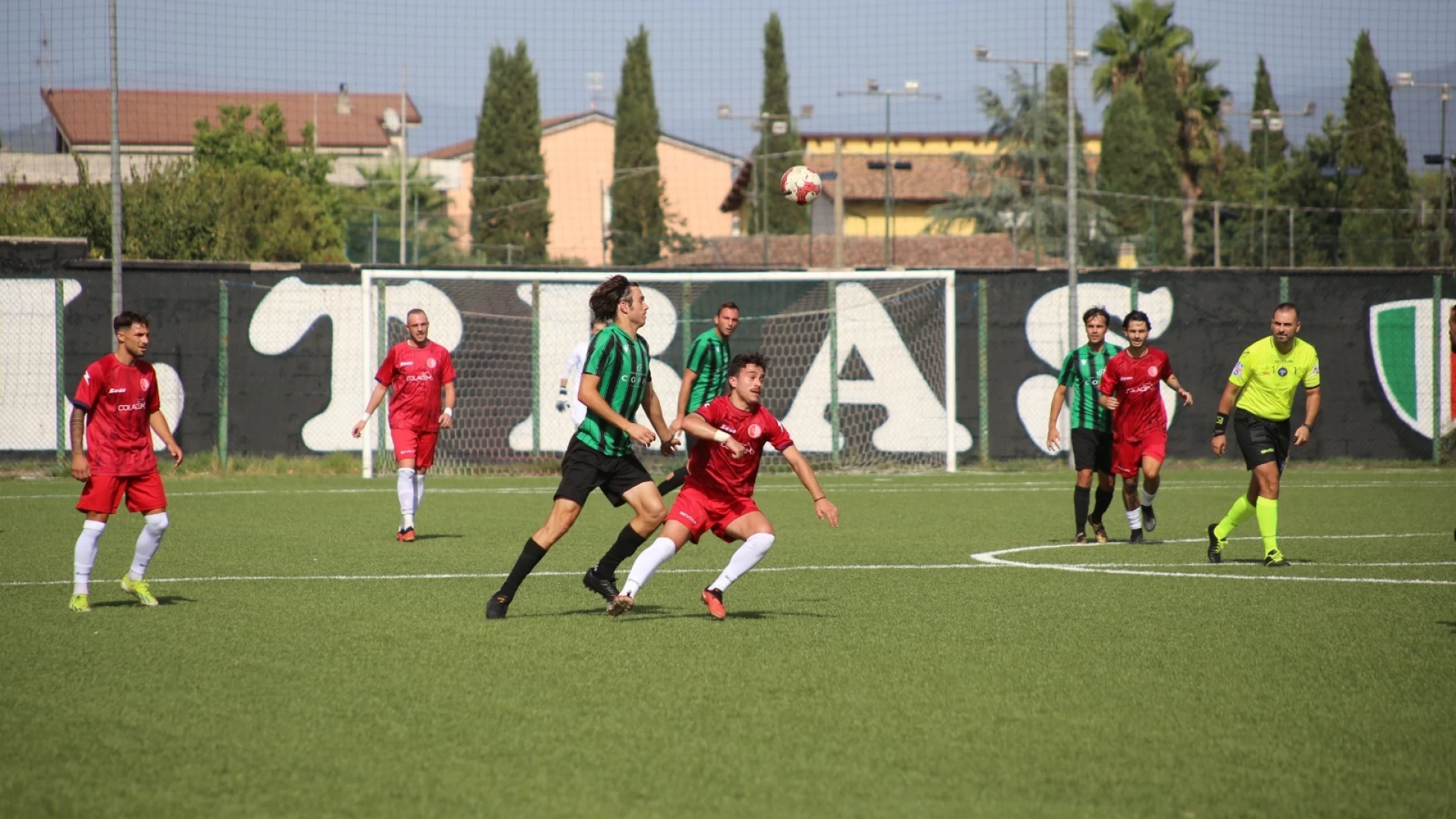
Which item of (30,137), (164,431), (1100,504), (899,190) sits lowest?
(1100,504)

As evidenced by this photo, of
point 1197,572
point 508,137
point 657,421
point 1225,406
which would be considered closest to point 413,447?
point 657,421

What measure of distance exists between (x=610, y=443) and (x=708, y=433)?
27.2 inches

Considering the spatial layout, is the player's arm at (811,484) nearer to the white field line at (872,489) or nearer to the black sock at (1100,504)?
the black sock at (1100,504)

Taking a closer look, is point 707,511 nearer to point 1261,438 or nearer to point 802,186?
point 1261,438

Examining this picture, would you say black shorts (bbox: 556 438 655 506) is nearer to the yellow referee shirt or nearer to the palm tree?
the yellow referee shirt

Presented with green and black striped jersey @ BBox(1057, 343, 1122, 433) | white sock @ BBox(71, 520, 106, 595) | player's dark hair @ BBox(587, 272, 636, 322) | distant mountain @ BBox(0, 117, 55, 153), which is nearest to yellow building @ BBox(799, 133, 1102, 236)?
distant mountain @ BBox(0, 117, 55, 153)

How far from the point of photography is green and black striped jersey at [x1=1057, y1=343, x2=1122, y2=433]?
Result: 13.3m

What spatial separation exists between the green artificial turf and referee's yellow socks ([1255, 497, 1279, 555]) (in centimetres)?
20

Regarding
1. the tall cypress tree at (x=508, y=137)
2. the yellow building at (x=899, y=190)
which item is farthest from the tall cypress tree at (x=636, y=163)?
the yellow building at (x=899, y=190)

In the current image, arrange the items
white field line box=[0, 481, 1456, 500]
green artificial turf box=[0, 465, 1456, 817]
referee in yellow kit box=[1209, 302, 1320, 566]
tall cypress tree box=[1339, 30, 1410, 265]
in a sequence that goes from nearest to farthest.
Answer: green artificial turf box=[0, 465, 1456, 817], referee in yellow kit box=[1209, 302, 1320, 566], white field line box=[0, 481, 1456, 500], tall cypress tree box=[1339, 30, 1410, 265]

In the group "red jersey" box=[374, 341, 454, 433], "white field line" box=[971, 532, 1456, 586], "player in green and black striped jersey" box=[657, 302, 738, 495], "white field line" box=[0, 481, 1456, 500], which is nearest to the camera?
"white field line" box=[971, 532, 1456, 586]

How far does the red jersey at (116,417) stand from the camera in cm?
895

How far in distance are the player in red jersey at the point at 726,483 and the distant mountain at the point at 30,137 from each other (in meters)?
18.4

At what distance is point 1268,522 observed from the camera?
36.3 ft
